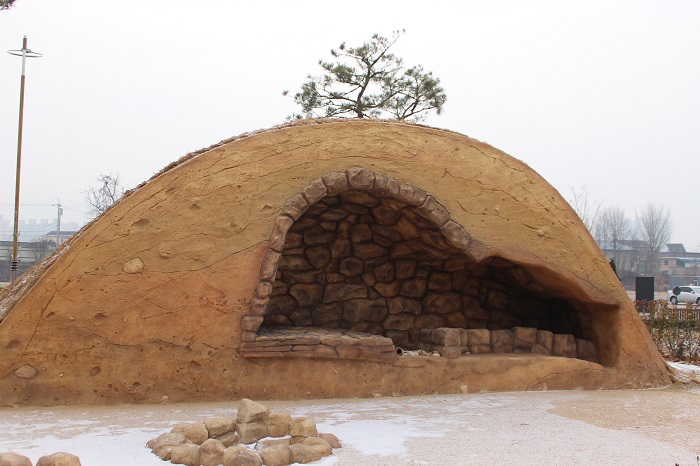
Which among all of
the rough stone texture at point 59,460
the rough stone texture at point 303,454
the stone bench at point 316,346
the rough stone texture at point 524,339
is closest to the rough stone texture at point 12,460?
the rough stone texture at point 59,460

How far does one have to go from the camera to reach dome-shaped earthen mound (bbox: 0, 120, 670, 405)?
469 cm

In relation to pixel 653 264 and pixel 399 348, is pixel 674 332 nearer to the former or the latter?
pixel 399 348

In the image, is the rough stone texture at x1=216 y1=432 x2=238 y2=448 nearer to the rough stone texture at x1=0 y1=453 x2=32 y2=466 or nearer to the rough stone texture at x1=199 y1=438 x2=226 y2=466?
the rough stone texture at x1=199 y1=438 x2=226 y2=466

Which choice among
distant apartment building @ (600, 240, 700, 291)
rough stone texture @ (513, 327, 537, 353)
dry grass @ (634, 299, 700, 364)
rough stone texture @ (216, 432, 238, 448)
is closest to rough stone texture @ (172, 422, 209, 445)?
rough stone texture @ (216, 432, 238, 448)

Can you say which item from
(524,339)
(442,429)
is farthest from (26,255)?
(442,429)

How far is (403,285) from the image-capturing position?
6848 mm

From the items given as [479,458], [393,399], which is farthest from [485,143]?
[479,458]

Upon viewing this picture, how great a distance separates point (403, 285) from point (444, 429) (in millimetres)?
2785

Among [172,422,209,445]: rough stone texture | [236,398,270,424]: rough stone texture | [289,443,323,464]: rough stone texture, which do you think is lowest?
[289,443,323,464]: rough stone texture

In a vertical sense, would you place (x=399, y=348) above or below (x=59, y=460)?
above

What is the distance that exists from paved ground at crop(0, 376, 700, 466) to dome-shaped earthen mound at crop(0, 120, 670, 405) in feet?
0.85

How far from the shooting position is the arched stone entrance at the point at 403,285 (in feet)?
18.6

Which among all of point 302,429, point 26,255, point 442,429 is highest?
point 26,255

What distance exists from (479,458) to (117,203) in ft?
10.9
